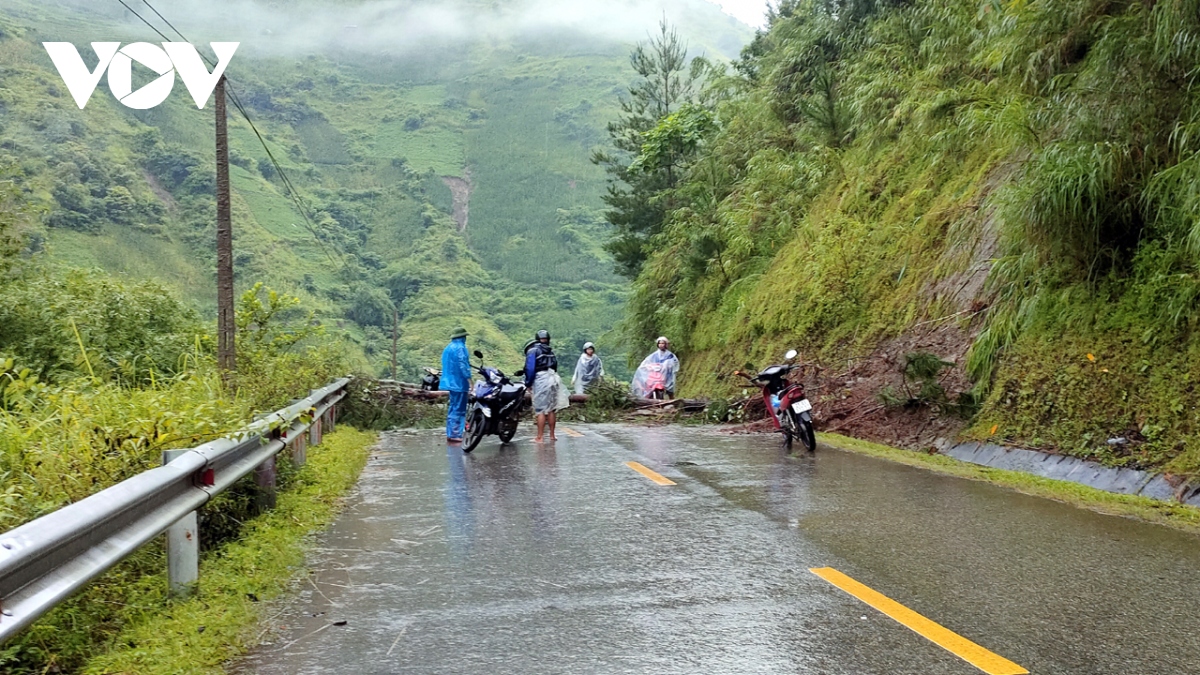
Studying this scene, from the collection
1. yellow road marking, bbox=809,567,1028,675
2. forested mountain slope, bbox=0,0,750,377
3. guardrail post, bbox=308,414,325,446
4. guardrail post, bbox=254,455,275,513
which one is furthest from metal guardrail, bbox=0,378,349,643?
forested mountain slope, bbox=0,0,750,377

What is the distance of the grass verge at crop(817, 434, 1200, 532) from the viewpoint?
276 inches

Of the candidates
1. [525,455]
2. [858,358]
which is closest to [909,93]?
[858,358]

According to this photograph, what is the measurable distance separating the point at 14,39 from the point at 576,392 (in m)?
93.1

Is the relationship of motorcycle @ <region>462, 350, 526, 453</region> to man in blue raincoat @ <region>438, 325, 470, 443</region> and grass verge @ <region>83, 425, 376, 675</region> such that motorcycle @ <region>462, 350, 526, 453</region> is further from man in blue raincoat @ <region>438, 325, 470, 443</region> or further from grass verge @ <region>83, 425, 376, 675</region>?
grass verge @ <region>83, 425, 376, 675</region>

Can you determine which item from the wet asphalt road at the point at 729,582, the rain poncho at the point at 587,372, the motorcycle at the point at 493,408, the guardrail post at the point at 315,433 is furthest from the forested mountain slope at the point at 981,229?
the guardrail post at the point at 315,433

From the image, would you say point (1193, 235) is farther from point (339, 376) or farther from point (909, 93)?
point (339, 376)

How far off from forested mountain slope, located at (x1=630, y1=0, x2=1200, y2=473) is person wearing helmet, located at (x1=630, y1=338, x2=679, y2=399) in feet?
3.96

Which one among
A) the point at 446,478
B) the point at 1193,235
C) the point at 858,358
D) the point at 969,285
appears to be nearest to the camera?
the point at 1193,235

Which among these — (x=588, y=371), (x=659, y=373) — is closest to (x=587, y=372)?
(x=588, y=371)

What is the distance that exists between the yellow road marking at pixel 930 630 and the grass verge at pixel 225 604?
9.84 feet

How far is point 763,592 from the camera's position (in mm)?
5059

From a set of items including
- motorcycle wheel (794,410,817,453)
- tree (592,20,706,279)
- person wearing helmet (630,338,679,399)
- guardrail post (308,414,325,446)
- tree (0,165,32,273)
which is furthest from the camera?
tree (592,20,706,279)

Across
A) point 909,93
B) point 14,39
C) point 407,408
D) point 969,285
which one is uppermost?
point 14,39

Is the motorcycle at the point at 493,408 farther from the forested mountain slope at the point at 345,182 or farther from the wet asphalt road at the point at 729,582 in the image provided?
the forested mountain slope at the point at 345,182
